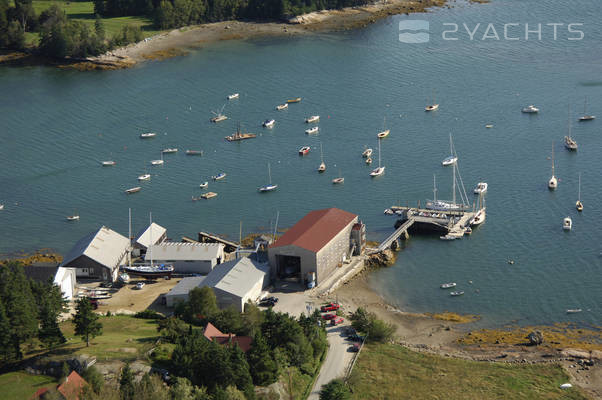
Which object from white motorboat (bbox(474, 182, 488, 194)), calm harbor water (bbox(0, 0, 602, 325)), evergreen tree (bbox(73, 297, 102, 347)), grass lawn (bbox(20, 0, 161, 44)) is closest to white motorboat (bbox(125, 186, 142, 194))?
calm harbor water (bbox(0, 0, 602, 325))

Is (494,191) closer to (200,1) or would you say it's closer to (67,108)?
(67,108)

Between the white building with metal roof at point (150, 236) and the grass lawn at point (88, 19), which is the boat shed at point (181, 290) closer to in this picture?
the white building with metal roof at point (150, 236)

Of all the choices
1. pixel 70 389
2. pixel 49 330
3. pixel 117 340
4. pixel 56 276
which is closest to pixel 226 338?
pixel 117 340

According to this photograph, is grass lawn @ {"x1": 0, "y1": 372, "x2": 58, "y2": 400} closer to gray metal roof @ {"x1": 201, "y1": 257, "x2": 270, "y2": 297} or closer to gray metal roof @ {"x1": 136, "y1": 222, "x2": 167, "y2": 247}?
gray metal roof @ {"x1": 201, "y1": 257, "x2": 270, "y2": 297}

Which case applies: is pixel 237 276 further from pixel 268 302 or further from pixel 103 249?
pixel 103 249

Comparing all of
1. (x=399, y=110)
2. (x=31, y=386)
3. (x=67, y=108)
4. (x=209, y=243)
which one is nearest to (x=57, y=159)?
(x=67, y=108)
